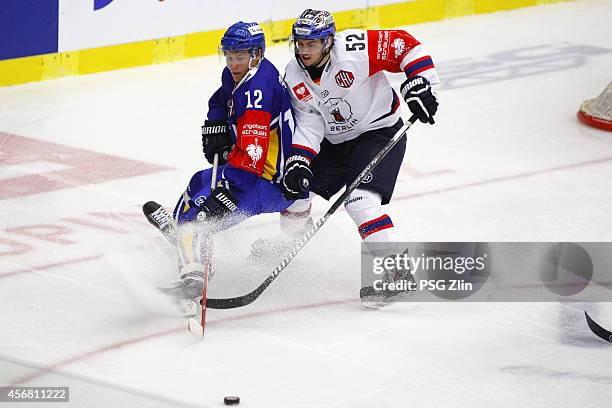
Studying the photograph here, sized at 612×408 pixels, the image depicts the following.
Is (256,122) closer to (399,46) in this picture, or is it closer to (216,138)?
(216,138)

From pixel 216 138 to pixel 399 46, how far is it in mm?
745

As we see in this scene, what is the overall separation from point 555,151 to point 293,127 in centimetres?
245

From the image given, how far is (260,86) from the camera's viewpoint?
13.4ft

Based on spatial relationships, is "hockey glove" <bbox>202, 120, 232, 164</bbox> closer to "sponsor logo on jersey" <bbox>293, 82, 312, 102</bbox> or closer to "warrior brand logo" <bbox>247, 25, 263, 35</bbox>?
"sponsor logo on jersey" <bbox>293, 82, 312, 102</bbox>

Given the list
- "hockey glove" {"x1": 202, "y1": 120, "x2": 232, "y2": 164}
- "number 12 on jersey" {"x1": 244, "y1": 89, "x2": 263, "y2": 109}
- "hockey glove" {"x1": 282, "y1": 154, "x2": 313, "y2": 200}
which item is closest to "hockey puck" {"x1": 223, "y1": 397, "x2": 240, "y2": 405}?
"hockey glove" {"x1": 282, "y1": 154, "x2": 313, "y2": 200}

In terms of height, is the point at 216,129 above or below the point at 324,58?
below

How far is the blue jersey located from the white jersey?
59 mm

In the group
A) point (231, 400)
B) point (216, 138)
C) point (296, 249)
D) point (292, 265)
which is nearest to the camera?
point (231, 400)

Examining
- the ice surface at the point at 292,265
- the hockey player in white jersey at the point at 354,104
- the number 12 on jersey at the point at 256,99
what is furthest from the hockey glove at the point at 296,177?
the ice surface at the point at 292,265

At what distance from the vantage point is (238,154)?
4.16 metres

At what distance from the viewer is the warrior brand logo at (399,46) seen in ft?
13.9

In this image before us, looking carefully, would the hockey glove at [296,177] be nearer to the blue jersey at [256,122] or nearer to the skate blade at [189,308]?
the blue jersey at [256,122]

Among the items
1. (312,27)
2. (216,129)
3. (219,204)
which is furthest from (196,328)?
(312,27)

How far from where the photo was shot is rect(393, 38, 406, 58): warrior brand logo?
4234 mm
